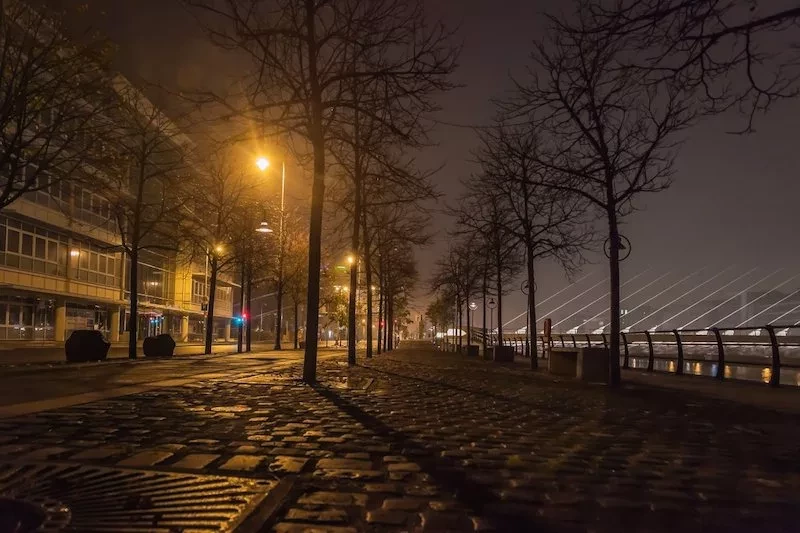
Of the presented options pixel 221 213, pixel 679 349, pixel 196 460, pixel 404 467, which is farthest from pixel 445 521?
pixel 221 213

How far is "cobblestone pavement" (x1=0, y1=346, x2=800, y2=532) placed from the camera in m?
4.56

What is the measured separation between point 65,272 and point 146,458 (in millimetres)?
43201

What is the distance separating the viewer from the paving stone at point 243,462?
5.66 meters

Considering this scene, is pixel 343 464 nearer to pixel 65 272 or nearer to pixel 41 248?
pixel 41 248

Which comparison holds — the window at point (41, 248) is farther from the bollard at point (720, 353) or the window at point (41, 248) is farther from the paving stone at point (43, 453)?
the paving stone at point (43, 453)

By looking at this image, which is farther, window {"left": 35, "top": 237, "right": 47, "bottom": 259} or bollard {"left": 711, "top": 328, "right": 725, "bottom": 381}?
window {"left": 35, "top": 237, "right": 47, "bottom": 259}

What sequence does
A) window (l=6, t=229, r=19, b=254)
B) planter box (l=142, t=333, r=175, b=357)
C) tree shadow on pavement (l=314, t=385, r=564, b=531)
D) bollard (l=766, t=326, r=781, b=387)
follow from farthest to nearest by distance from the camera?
window (l=6, t=229, r=19, b=254)
planter box (l=142, t=333, r=175, b=357)
bollard (l=766, t=326, r=781, b=387)
tree shadow on pavement (l=314, t=385, r=564, b=531)

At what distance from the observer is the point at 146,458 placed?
19.5 feet

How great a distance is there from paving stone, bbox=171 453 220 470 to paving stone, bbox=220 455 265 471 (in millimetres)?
154

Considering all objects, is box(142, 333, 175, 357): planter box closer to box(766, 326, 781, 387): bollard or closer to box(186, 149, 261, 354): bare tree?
box(186, 149, 261, 354): bare tree

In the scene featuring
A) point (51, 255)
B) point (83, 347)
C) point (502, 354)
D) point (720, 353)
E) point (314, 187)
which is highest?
point (51, 255)

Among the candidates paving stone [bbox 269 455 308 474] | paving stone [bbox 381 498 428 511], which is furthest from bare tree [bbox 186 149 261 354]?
paving stone [bbox 381 498 428 511]

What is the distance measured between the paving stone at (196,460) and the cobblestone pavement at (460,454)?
0.06 feet

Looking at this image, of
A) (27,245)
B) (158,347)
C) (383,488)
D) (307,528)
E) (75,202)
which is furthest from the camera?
(75,202)
